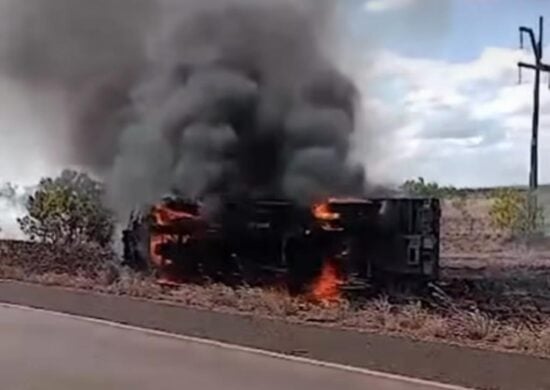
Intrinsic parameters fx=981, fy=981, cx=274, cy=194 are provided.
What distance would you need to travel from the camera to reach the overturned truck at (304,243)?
13.5 meters

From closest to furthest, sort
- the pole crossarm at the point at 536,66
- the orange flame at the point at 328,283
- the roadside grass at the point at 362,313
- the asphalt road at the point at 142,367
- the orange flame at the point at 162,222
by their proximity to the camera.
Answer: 1. the asphalt road at the point at 142,367
2. the roadside grass at the point at 362,313
3. the orange flame at the point at 328,283
4. the orange flame at the point at 162,222
5. the pole crossarm at the point at 536,66

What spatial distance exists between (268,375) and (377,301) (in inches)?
159

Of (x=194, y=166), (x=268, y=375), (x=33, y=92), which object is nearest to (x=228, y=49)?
(x=194, y=166)

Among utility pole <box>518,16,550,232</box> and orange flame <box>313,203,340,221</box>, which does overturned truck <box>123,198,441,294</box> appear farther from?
utility pole <box>518,16,550,232</box>

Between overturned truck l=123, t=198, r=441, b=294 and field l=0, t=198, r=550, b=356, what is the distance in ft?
2.12

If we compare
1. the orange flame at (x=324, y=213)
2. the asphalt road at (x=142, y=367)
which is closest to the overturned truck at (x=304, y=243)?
the orange flame at (x=324, y=213)

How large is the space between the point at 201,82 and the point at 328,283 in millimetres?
6204

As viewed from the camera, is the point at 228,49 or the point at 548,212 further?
the point at 548,212

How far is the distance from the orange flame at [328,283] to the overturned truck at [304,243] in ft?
0.05

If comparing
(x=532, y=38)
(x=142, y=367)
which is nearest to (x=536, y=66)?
(x=532, y=38)

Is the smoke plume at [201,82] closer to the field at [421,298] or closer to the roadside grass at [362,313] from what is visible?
the field at [421,298]

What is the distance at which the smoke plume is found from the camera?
18125mm

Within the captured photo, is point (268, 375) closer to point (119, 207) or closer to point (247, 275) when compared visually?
point (247, 275)

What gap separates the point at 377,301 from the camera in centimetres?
1170
